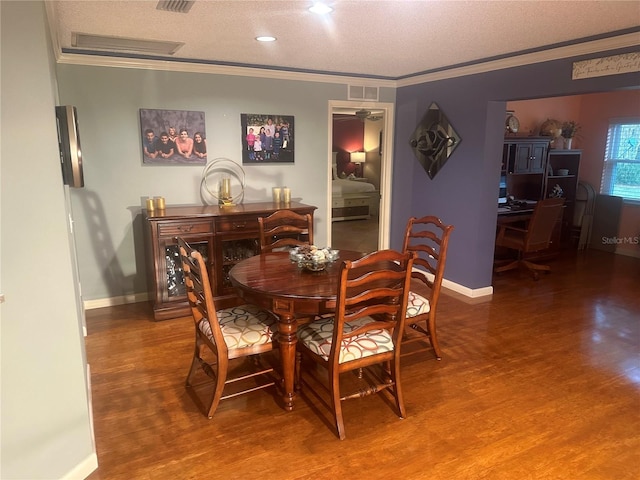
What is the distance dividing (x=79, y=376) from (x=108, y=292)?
2369 millimetres

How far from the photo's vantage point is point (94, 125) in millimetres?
3773

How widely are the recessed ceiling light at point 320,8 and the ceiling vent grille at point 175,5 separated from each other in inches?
25.6

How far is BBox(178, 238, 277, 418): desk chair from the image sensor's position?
2.30 metres

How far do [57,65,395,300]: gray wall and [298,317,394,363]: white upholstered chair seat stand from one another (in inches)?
89.1

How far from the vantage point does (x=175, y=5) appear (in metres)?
2.46

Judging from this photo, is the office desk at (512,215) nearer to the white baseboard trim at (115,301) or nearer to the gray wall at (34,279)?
the white baseboard trim at (115,301)

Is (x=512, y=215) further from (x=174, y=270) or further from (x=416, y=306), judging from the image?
(x=174, y=270)

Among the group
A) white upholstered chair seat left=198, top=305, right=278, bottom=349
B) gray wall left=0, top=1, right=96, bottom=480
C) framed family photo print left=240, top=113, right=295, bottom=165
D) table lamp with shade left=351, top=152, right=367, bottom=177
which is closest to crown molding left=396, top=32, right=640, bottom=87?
framed family photo print left=240, top=113, right=295, bottom=165

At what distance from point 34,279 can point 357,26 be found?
232cm

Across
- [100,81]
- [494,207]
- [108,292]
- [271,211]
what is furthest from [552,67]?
[108,292]

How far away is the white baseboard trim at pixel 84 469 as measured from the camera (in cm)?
194

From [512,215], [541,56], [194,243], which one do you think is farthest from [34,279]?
[512,215]

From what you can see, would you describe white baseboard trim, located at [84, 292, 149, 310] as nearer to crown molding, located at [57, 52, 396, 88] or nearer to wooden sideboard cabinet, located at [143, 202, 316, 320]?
wooden sideboard cabinet, located at [143, 202, 316, 320]

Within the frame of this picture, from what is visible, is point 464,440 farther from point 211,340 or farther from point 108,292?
point 108,292
